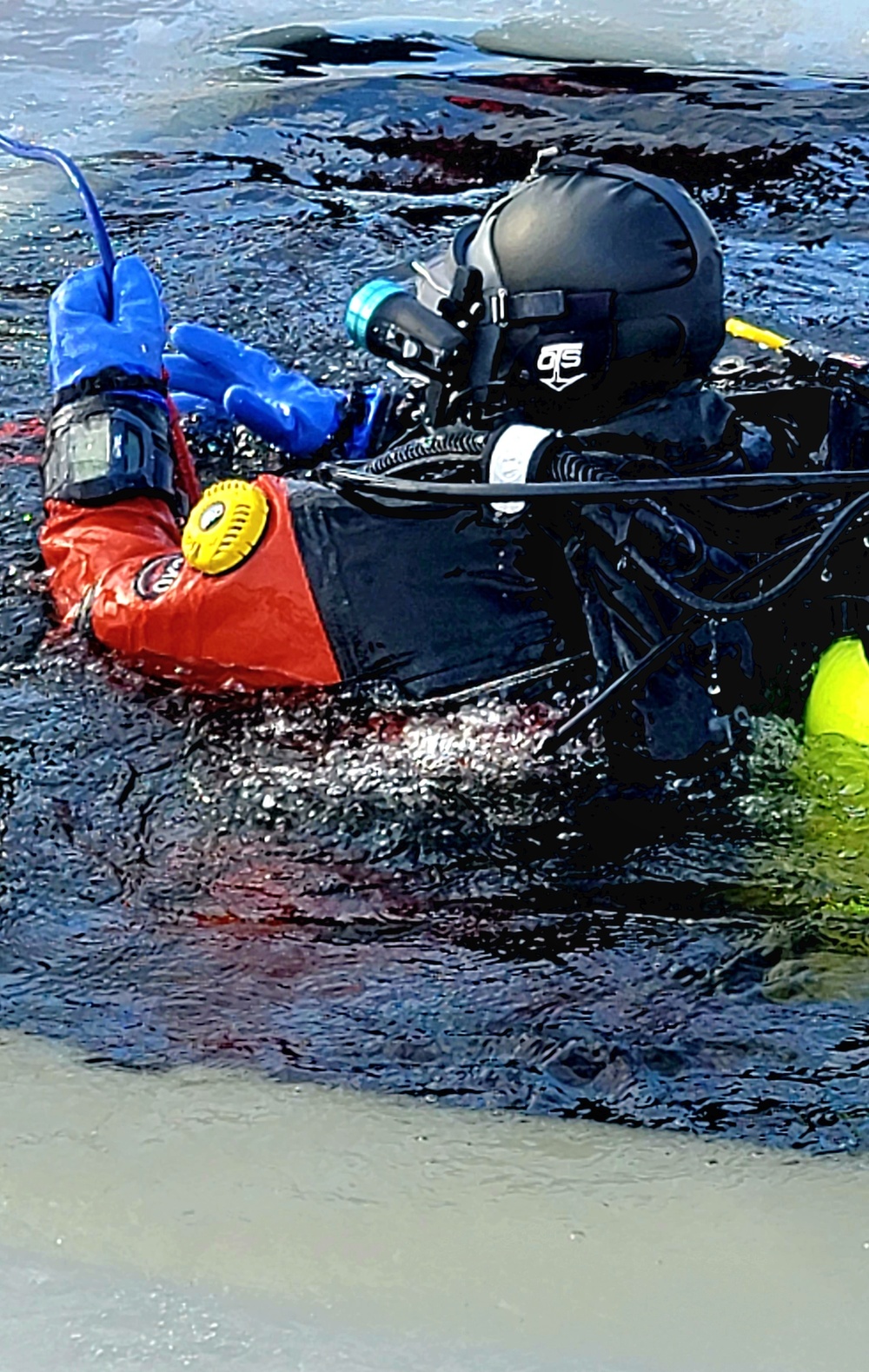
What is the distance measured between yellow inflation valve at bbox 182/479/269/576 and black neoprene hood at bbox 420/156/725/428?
1.15ft

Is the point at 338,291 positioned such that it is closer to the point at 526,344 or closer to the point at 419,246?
the point at 419,246

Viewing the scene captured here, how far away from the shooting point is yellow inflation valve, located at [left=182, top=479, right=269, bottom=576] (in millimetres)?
2418

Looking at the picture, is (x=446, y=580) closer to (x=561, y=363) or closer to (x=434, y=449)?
(x=434, y=449)

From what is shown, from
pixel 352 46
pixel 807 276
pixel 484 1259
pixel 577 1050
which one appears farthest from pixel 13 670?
pixel 352 46

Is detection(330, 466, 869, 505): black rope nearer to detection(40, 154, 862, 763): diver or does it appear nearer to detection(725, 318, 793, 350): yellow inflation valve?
detection(40, 154, 862, 763): diver

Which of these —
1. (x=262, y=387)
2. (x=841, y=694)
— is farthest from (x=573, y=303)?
(x=262, y=387)

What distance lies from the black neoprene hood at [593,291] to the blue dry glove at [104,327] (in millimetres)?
774

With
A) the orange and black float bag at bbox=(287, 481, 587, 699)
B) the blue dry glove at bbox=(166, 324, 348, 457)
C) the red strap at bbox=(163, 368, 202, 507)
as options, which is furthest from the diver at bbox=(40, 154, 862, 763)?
the blue dry glove at bbox=(166, 324, 348, 457)

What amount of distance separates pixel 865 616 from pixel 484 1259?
1.03 meters

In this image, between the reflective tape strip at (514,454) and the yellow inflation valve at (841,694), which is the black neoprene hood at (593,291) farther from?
the yellow inflation valve at (841,694)

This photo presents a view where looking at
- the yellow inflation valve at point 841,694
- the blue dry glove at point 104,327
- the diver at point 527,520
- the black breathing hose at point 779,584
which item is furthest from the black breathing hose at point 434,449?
the blue dry glove at point 104,327

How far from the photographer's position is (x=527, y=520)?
7.70 ft

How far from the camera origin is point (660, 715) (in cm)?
226

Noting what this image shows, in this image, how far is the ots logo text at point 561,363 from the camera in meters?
2.27
